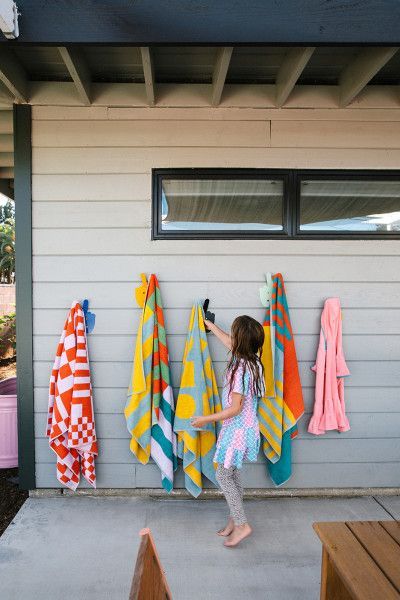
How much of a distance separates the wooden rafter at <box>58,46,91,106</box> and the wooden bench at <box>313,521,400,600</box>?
8.34ft

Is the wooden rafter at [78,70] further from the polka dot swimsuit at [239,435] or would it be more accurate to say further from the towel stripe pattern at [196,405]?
the polka dot swimsuit at [239,435]

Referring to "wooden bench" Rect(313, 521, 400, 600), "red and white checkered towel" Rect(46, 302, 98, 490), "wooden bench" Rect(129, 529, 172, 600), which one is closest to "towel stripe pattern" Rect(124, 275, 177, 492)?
"red and white checkered towel" Rect(46, 302, 98, 490)

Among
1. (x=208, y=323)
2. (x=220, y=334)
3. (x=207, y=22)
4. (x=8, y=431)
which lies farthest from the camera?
(x=8, y=431)

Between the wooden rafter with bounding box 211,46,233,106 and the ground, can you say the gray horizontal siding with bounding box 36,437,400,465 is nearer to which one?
the ground

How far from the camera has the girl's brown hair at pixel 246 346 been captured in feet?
7.75

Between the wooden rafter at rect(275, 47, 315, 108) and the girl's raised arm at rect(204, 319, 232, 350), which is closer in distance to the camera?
the wooden rafter at rect(275, 47, 315, 108)

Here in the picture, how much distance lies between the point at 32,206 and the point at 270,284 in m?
1.69

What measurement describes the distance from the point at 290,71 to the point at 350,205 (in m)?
0.99

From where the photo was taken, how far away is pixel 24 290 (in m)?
2.98

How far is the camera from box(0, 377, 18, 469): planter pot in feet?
11.2

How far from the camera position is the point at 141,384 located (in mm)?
2820

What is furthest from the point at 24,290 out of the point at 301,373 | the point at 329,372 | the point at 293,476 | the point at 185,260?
the point at 293,476

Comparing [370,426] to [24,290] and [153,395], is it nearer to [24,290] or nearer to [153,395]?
[153,395]

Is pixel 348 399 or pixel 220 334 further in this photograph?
pixel 348 399
